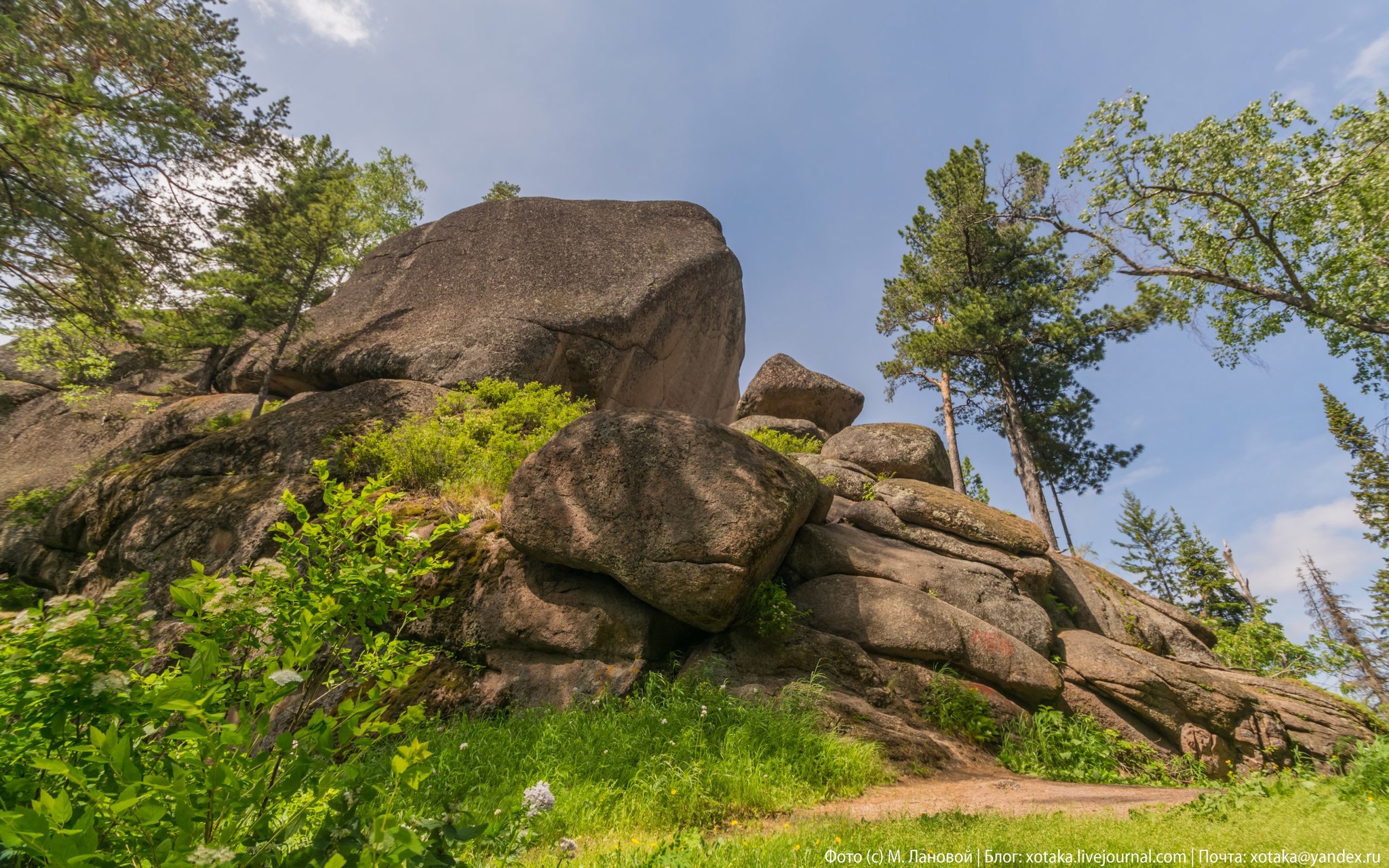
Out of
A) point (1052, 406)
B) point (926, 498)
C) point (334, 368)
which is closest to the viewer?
point (926, 498)

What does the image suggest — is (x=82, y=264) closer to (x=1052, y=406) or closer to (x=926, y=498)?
(x=926, y=498)

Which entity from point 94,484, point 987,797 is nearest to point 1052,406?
point 987,797

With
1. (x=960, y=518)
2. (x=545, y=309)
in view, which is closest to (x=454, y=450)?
(x=545, y=309)

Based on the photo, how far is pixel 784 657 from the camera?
23.8 feet

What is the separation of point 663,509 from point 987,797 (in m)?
4.23

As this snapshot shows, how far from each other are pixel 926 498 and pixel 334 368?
12.7m

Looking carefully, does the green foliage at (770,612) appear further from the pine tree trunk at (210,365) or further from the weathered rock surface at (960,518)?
the pine tree trunk at (210,365)

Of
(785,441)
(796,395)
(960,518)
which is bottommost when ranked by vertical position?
(960,518)

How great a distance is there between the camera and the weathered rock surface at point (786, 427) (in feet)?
55.8

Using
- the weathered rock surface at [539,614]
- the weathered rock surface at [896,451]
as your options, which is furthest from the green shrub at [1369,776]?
the weathered rock surface at [896,451]

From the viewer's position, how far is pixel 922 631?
7984 mm

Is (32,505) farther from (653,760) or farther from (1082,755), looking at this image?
(1082,755)

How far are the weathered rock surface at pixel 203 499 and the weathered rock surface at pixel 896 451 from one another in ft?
30.8

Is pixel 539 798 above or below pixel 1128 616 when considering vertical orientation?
below
